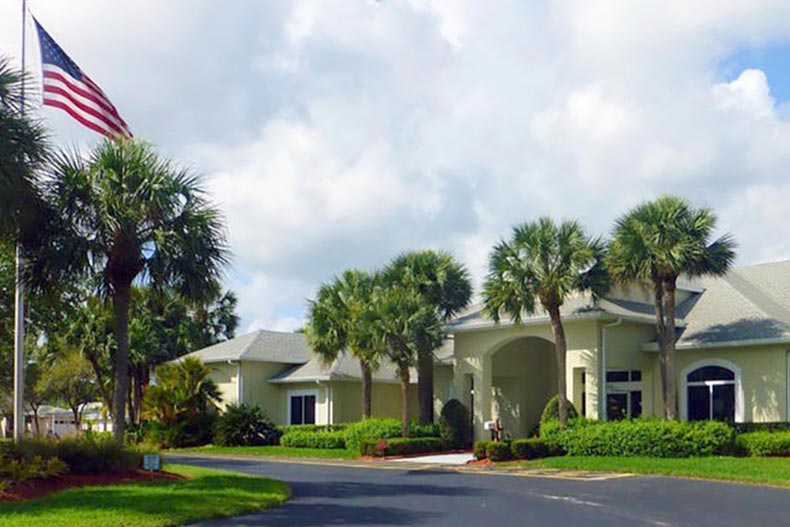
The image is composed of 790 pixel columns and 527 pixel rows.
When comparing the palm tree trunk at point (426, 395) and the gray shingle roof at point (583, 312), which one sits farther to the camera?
the palm tree trunk at point (426, 395)

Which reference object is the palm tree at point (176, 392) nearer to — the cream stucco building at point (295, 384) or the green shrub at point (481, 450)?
the cream stucco building at point (295, 384)

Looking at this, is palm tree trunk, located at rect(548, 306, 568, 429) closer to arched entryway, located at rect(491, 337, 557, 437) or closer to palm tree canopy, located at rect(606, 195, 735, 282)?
palm tree canopy, located at rect(606, 195, 735, 282)

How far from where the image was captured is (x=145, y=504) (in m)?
16.0

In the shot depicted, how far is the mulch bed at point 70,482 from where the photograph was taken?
16.9m

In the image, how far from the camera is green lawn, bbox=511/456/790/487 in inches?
907

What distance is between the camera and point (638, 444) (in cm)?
2862

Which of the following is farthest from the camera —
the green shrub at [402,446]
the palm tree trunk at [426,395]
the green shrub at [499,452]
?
the palm tree trunk at [426,395]

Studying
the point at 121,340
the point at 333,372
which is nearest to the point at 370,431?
the point at 333,372

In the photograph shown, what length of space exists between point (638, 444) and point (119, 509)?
17.4 meters

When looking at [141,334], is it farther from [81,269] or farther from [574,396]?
[81,269]

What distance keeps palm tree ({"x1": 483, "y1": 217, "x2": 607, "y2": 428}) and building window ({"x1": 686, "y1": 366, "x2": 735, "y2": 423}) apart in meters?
4.72

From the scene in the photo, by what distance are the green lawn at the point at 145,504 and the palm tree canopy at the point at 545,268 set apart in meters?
12.9

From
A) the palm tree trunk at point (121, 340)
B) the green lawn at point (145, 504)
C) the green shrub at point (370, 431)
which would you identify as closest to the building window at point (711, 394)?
the green shrub at point (370, 431)

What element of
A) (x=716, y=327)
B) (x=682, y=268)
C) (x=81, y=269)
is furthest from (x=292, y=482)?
(x=716, y=327)
